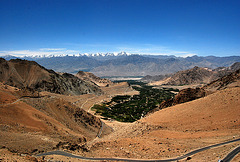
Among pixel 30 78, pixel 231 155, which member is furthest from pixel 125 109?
pixel 231 155

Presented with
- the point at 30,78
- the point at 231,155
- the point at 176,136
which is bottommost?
the point at 176,136

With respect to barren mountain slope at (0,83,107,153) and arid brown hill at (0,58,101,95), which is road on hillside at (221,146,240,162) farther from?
arid brown hill at (0,58,101,95)

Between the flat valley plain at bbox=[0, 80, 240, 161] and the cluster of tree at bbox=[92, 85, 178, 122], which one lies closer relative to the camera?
the flat valley plain at bbox=[0, 80, 240, 161]

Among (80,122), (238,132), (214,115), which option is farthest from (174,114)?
(80,122)

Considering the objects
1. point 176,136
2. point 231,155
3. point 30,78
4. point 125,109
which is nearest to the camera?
point 231,155

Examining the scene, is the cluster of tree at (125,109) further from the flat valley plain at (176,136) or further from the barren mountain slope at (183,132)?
the barren mountain slope at (183,132)

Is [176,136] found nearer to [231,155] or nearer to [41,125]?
[231,155]

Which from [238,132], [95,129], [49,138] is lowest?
[95,129]

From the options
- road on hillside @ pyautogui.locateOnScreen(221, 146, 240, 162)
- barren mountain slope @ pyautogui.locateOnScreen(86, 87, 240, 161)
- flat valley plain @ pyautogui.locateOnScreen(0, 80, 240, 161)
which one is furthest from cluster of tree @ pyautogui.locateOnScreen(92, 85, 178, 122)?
road on hillside @ pyautogui.locateOnScreen(221, 146, 240, 162)

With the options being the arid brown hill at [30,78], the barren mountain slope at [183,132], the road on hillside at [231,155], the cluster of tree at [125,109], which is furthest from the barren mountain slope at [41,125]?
the arid brown hill at [30,78]

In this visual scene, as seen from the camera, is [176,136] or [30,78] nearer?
[176,136]

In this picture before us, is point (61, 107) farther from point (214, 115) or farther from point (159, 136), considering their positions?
point (214, 115)
